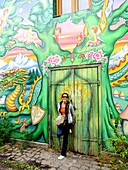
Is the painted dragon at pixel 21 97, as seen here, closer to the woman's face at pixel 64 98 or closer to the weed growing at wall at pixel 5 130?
the weed growing at wall at pixel 5 130

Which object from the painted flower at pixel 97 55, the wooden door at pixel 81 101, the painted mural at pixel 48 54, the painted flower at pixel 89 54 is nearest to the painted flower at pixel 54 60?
the painted mural at pixel 48 54

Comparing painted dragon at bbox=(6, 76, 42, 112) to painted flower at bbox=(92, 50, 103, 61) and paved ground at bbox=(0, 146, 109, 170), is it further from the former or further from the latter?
painted flower at bbox=(92, 50, 103, 61)

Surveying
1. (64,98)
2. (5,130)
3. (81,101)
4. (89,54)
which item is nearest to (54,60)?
(89,54)

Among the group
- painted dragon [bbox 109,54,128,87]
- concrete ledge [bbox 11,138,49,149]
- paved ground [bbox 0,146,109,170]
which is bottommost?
paved ground [bbox 0,146,109,170]

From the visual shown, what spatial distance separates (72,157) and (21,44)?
12.7ft

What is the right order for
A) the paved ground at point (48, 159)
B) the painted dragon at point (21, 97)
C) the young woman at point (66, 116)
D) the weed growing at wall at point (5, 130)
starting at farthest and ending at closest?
the weed growing at wall at point (5, 130), the painted dragon at point (21, 97), the young woman at point (66, 116), the paved ground at point (48, 159)

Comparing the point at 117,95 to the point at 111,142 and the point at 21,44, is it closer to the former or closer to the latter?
the point at 111,142

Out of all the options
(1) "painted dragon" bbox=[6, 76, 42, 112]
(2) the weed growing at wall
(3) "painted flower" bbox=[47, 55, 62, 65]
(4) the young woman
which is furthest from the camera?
(2) the weed growing at wall

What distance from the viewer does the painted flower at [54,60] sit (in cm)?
616

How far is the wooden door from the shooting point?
5609 mm

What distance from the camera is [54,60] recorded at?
622cm

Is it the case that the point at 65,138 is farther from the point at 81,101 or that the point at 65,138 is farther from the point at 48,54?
the point at 48,54

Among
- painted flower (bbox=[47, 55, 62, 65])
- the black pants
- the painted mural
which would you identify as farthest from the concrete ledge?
painted flower (bbox=[47, 55, 62, 65])

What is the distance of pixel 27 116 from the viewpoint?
663 cm
